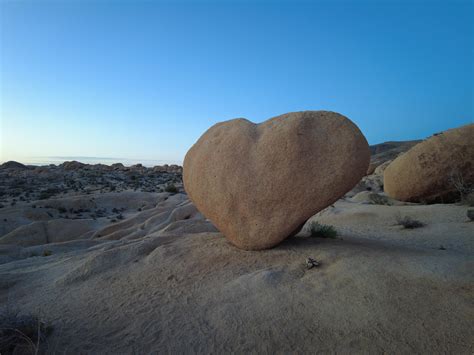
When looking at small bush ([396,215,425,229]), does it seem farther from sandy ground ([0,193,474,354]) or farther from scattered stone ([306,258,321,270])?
scattered stone ([306,258,321,270])

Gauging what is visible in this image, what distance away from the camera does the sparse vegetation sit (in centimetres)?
237

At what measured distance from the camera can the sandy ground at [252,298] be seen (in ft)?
8.24

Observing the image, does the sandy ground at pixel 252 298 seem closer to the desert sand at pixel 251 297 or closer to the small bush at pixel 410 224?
the desert sand at pixel 251 297

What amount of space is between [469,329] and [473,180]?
7.76m

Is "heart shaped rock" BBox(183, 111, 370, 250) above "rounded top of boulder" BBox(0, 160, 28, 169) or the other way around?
the other way around

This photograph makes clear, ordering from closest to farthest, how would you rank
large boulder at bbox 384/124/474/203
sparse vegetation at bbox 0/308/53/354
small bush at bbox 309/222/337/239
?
sparse vegetation at bbox 0/308/53/354 → small bush at bbox 309/222/337/239 → large boulder at bbox 384/124/474/203

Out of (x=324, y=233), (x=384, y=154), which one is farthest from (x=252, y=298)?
(x=384, y=154)

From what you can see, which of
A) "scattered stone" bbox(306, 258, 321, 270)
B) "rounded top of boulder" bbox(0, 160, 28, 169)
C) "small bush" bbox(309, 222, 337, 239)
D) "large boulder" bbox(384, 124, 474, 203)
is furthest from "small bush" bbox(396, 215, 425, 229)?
"rounded top of boulder" bbox(0, 160, 28, 169)

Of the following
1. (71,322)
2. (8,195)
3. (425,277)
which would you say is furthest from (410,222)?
(8,195)

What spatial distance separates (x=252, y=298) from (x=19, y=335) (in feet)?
6.56

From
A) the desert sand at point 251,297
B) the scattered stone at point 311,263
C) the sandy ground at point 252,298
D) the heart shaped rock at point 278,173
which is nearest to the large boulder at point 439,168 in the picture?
the desert sand at point 251,297

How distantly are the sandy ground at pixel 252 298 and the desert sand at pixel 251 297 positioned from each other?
11mm

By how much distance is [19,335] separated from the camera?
2459 millimetres

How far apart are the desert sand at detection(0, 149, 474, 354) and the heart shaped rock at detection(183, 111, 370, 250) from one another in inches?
17.0
